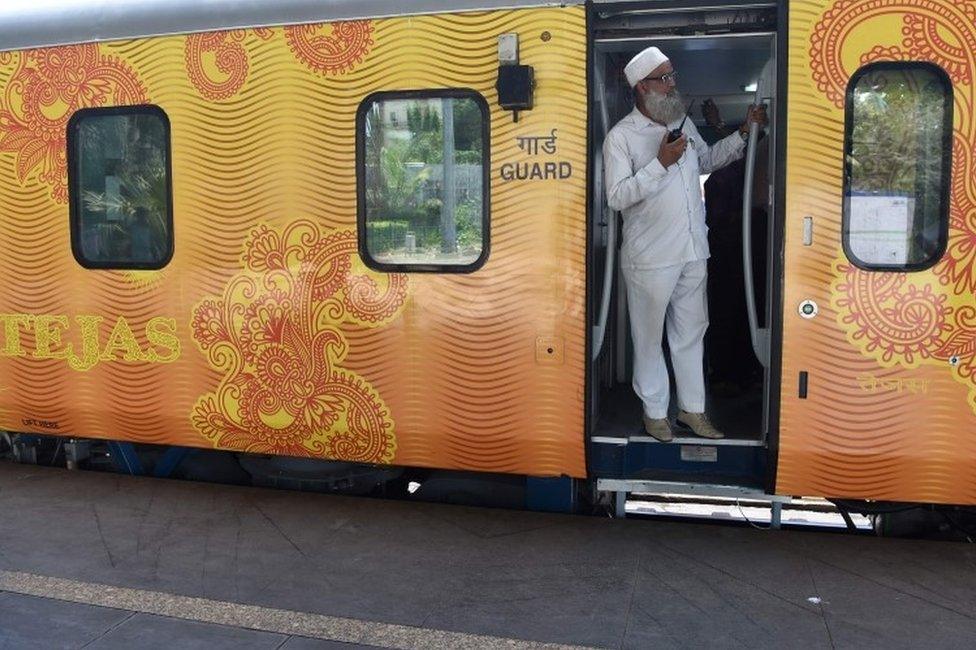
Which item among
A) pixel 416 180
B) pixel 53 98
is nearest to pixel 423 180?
pixel 416 180

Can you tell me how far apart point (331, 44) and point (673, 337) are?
7.94ft

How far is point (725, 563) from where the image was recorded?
4.60m

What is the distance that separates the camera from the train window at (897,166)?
4.33 meters

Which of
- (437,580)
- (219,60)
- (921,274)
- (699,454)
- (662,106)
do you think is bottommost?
(437,580)

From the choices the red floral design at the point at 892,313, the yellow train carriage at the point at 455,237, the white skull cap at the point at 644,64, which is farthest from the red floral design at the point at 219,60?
the red floral design at the point at 892,313

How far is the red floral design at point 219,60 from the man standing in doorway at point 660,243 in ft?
6.78

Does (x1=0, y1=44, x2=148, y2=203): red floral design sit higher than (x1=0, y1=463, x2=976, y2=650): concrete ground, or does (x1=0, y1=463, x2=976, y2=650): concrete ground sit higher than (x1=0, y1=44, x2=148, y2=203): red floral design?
(x1=0, y1=44, x2=148, y2=203): red floral design

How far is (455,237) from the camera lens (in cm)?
489

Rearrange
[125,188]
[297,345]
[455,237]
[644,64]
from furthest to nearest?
1. [125,188]
2. [297,345]
3. [455,237]
4. [644,64]

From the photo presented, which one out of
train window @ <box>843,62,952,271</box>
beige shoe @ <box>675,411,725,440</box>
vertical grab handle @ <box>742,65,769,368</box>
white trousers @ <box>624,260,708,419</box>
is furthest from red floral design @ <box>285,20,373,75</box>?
beige shoe @ <box>675,411,725,440</box>

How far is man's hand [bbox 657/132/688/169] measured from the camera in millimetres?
4621

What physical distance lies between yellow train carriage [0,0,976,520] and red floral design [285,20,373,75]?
0.06 ft

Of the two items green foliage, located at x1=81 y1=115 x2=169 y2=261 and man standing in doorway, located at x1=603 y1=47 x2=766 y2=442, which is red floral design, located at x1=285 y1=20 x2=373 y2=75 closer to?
green foliage, located at x1=81 y1=115 x2=169 y2=261

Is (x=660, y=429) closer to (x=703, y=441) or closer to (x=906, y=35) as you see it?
(x=703, y=441)
